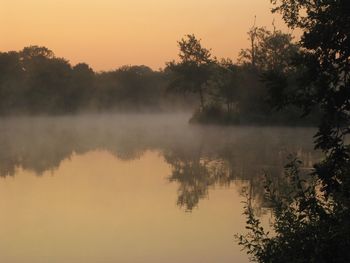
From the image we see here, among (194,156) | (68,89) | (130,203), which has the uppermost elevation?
(68,89)

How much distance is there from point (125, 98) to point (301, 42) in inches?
4684

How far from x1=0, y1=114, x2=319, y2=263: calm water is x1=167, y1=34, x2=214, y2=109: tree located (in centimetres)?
4080

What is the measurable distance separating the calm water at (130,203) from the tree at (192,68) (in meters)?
40.8

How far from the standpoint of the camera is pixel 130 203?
19.7 meters

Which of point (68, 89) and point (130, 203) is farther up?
point (68, 89)

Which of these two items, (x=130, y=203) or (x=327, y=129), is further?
(x=130, y=203)

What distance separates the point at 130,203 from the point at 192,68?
61.2 m

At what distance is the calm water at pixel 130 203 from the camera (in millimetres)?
13625

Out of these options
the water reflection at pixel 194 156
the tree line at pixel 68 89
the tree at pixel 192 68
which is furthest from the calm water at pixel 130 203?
the tree line at pixel 68 89

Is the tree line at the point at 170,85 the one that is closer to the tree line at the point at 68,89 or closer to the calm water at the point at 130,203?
the tree line at the point at 68,89

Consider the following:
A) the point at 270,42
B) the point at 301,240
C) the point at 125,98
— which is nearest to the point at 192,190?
the point at 301,240

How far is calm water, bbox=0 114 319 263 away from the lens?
13625mm

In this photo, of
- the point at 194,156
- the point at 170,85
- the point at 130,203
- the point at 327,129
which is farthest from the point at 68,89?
the point at 327,129

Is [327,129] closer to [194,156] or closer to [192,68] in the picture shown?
[194,156]
